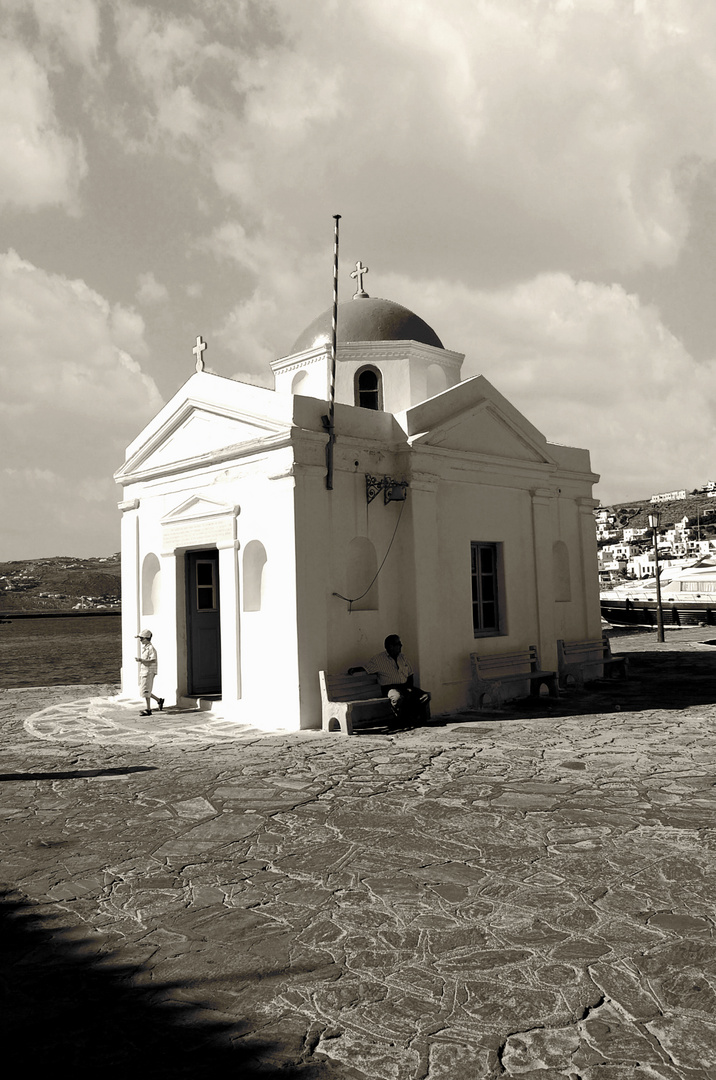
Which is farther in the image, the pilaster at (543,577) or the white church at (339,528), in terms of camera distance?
the pilaster at (543,577)

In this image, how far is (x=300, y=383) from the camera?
48.2 ft

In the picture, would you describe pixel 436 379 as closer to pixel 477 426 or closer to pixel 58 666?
pixel 477 426

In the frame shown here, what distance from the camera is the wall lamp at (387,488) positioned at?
11352 millimetres

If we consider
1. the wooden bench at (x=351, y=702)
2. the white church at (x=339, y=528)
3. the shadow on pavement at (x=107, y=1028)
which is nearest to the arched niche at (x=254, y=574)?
the white church at (x=339, y=528)

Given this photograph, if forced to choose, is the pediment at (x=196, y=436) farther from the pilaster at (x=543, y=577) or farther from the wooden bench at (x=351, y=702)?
the pilaster at (x=543, y=577)

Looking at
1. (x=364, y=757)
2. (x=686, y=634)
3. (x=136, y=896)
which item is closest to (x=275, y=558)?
(x=364, y=757)

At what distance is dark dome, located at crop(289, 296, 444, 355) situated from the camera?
1455cm

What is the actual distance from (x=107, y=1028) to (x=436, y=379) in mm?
12789

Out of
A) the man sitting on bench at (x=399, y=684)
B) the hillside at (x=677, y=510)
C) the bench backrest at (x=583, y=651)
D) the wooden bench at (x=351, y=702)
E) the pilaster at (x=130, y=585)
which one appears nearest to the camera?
the wooden bench at (x=351, y=702)

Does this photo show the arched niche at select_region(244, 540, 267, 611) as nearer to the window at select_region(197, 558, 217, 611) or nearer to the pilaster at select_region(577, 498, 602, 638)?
the window at select_region(197, 558, 217, 611)

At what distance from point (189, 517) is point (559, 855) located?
8.31 meters

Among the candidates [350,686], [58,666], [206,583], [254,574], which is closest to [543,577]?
[350,686]

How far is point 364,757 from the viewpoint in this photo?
856cm

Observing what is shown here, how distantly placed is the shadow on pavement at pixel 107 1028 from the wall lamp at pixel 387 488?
7894mm
